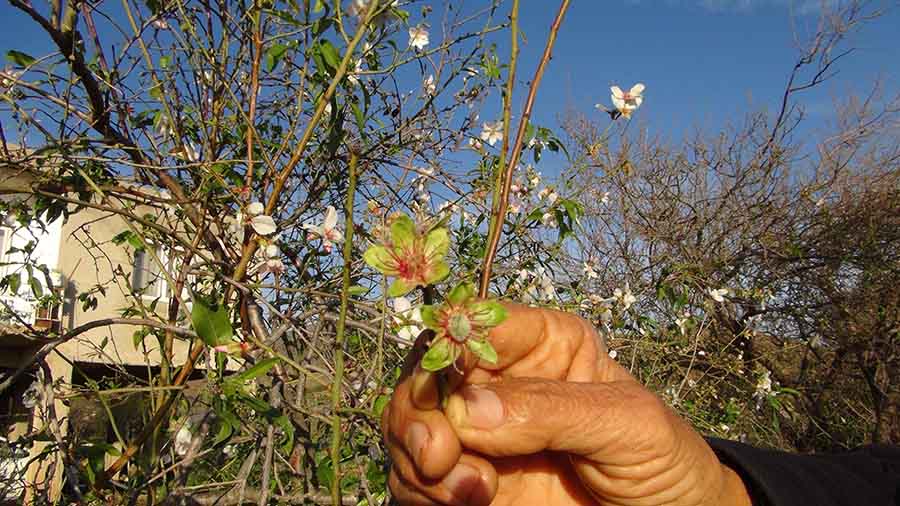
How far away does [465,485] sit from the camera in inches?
35.7

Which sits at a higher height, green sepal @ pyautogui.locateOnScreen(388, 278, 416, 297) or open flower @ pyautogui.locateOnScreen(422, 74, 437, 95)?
open flower @ pyautogui.locateOnScreen(422, 74, 437, 95)

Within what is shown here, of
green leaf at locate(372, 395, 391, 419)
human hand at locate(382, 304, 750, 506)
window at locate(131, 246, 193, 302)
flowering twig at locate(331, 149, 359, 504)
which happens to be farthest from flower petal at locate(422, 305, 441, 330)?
window at locate(131, 246, 193, 302)

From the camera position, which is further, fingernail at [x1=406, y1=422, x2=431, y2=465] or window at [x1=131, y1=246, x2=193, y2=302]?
window at [x1=131, y1=246, x2=193, y2=302]

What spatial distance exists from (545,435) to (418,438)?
0.20m

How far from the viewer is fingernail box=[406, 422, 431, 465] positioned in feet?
2.75

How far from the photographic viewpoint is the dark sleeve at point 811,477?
1269 millimetres

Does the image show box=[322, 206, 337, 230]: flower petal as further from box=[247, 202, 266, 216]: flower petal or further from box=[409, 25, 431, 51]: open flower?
box=[409, 25, 431, 51]: open flower

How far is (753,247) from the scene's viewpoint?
6.85m

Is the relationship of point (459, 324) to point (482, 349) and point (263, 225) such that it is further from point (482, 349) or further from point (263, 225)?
point (263, 225)

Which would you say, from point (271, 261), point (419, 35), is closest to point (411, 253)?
point (271, 261)

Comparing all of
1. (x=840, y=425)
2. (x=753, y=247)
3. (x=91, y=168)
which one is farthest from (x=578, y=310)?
(x=840, y=425)

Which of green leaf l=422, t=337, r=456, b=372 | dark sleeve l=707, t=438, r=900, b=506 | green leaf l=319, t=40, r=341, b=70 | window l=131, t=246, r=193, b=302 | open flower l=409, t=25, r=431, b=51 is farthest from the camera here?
open flower l=409, t=25, r=431, b=51

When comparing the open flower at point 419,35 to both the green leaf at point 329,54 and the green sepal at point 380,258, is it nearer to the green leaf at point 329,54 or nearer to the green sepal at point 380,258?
the green leaf at point 329,54

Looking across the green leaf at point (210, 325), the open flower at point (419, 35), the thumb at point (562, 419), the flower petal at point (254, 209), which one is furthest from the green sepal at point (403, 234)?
the open flower at point (419, 35)
